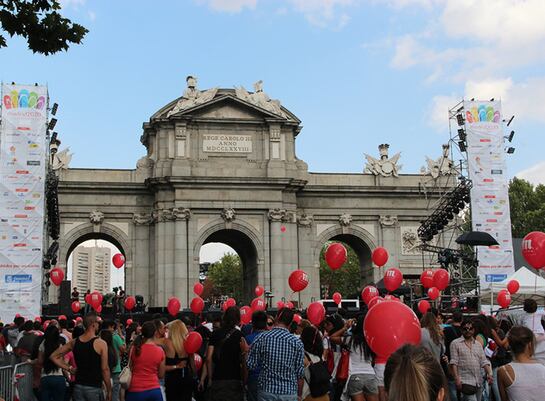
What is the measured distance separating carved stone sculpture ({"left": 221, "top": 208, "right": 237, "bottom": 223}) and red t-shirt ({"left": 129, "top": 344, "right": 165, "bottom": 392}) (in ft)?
108

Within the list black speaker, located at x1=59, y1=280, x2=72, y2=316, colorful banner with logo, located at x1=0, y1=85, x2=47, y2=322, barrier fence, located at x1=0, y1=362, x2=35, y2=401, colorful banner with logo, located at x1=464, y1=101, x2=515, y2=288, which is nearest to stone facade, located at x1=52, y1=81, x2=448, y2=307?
black speaker, located at x1=59, y1=280, x2=72, y2=316

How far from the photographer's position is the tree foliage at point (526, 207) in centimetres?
7462

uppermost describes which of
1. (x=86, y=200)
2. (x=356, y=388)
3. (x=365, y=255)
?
(x=86, y=200)

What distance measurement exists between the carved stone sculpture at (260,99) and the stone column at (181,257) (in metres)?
7.68

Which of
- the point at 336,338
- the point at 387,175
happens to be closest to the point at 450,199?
the point at 387,175

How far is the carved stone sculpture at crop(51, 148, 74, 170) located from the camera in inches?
1756

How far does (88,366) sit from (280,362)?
9.79ft

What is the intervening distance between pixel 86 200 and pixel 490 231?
902 inches

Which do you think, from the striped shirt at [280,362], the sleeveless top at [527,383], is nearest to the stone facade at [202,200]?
the striped shirt at [280,362]

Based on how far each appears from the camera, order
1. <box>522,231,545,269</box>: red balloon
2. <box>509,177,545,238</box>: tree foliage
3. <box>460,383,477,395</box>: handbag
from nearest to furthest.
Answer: <box>460,383,477,395</box>: handbag, <box>522,231,545,269</box>: red balloon, <box>509,177,545,238</box>: tree foliage

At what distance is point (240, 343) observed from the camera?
10.6 metres

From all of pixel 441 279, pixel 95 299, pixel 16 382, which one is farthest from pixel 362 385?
pixel 95 299

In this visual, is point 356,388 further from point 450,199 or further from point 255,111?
point 255,111

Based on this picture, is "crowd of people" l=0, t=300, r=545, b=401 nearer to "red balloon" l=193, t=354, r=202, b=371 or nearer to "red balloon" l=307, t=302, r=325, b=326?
"red balloon" l=193, t=354, r=202, b=371
